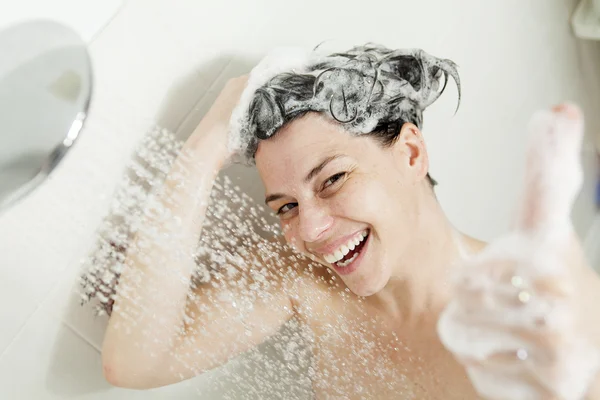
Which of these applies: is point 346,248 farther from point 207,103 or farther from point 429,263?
point 207,103

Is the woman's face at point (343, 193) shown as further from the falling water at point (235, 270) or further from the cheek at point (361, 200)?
the falling water at point (235, 270)

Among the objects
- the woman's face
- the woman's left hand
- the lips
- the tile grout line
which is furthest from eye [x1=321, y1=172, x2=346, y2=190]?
the tile grout line

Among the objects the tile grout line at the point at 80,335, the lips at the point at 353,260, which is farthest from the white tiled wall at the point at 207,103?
the lips at the point at 353,260

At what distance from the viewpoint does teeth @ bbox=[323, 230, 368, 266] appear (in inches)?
32.9

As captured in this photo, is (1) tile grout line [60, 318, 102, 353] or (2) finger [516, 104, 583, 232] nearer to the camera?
(2) finger [516, 104, 583, 232]

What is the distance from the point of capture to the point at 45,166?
1.39 ft

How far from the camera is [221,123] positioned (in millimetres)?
893

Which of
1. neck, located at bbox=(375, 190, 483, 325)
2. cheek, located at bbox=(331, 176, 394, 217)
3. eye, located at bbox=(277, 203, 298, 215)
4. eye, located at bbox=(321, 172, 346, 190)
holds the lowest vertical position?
neck, located at bbox=(375, 190, 483, 325)

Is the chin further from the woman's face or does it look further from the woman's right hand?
the woman's right hand

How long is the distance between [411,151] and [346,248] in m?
0.20

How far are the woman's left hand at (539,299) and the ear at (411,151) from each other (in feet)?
0.58

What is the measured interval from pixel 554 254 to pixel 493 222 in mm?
192

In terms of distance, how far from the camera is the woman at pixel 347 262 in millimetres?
821

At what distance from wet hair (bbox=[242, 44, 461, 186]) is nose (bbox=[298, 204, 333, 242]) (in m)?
0.13
